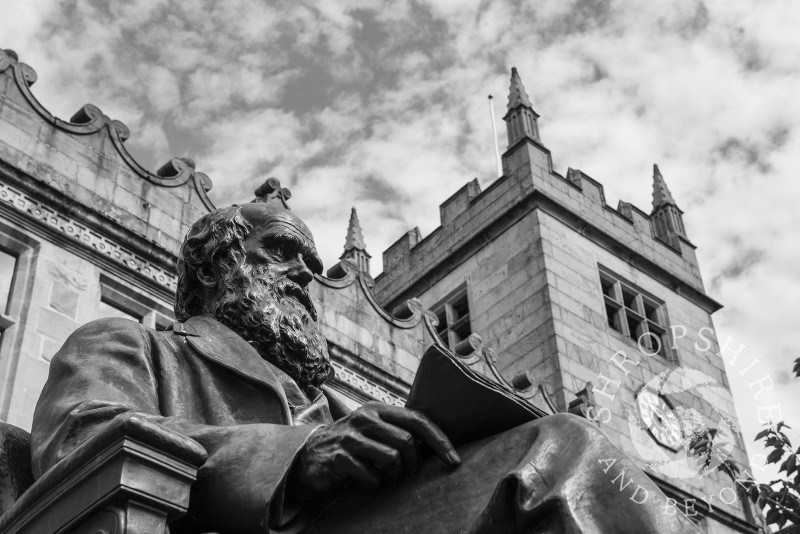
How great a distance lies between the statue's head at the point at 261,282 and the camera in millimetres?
4422

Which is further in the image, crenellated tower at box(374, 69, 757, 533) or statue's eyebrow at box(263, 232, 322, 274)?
crenellated tower at box(374, 69, 757, 533)

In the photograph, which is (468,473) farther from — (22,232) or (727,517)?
(727,517)

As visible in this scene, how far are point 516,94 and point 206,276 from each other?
2280 cm

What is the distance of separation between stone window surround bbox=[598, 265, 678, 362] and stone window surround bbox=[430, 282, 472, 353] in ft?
9.15

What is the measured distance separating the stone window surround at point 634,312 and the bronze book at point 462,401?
65.7 ft

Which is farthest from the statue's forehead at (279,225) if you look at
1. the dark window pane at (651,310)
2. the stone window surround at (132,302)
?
the dark window pane at (651,310)

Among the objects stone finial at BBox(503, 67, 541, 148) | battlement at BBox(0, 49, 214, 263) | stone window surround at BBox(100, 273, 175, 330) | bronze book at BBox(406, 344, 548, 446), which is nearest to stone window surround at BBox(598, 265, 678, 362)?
stone finial at BBox(503, 67, 541, 148)

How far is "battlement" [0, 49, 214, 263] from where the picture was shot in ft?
36.1

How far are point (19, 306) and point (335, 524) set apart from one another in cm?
770

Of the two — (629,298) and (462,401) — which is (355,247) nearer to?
(629,298)

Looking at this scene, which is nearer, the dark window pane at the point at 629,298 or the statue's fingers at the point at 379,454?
A: the statue's fingers at the point at 379,454

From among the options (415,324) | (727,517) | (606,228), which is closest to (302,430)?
(415,324)

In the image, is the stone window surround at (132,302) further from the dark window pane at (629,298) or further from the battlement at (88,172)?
the dark window pane at (629,298)

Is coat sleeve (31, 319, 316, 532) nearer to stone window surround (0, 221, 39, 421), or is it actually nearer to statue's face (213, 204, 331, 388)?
statue's face (213, 204, 331, 388)
